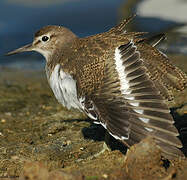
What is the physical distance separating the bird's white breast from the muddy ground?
84 cm

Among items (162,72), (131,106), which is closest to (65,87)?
(131,106)

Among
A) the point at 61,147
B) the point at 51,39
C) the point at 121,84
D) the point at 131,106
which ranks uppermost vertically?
the point at 51,39

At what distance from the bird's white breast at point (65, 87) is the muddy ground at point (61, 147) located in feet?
2.74

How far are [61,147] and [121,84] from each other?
6.09 feet

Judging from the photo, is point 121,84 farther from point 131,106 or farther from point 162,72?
point 162,72

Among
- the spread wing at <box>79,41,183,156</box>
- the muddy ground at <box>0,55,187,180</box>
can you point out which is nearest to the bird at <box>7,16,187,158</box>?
the spread wing at <box>79,41,183,156</box>

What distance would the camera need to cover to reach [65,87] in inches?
228

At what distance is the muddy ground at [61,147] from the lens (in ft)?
14.5

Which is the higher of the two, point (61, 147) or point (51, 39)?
point (51, 39)

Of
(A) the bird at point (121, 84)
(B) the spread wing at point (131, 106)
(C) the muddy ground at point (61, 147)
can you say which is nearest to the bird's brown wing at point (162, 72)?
(A) the bird at point (121, 84)

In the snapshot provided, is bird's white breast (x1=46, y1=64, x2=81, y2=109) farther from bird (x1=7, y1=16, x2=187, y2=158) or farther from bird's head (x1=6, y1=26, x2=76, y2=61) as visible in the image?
bird's head (x1=6, y1=26, x2=76, y2=61)

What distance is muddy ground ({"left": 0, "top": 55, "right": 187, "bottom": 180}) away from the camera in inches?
174

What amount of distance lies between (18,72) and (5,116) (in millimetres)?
5602

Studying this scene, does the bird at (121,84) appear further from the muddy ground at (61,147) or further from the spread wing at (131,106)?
the muddy ground at (61,147)
